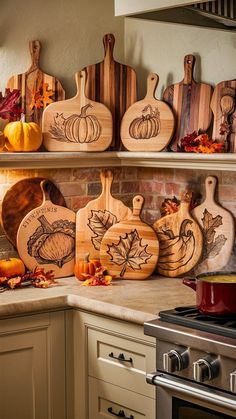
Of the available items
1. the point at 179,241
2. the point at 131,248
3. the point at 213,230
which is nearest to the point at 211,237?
the point at 213,230

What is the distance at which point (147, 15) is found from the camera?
3.14 meters

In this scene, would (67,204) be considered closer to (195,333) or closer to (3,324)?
(3,324)

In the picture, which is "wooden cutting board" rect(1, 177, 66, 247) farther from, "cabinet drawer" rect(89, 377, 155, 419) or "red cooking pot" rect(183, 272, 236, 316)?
"red cooking pot" rect(183, 272, 236, 316)

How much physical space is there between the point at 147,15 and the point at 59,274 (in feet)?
4.34

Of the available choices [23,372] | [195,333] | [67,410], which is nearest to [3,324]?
[23,372]

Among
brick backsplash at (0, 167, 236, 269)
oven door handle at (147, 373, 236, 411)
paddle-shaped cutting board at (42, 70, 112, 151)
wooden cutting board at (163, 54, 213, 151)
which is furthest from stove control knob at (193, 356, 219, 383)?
paddle-shaped cutting board at (42, 70, 112, 151)

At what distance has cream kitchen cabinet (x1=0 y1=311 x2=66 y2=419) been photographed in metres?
3.29

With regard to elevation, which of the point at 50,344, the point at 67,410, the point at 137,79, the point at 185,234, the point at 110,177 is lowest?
the point at 67,410

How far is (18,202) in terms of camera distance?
3.80m

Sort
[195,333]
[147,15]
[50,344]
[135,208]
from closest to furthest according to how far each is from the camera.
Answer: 1. [195,333]
2. [147,15]
3. [50,344]
4. [135,208]

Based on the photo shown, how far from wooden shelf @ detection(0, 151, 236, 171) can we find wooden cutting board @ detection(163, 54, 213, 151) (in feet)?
0.41

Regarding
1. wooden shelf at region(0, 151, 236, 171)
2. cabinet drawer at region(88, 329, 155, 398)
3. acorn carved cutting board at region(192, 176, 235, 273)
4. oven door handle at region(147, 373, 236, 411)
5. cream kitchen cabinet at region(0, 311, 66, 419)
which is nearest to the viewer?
oven door handle at region(147, 373, 236, 411)

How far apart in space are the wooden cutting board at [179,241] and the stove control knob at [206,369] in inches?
40.5

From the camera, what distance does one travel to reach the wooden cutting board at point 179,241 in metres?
3.75
